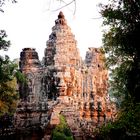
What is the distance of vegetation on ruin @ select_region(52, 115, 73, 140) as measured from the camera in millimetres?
27117

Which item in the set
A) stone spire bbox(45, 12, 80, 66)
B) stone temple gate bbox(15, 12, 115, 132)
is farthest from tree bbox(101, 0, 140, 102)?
stone spire bbox(45, 12, 80, 66)

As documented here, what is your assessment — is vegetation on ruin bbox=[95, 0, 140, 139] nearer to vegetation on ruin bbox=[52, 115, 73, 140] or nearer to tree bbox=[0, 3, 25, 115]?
tree bbox=[0, 3, 25, 115]

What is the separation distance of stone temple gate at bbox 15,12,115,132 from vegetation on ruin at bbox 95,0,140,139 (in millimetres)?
13144

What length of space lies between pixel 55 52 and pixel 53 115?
677 centimetres

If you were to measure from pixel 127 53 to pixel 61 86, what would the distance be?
1736 cm

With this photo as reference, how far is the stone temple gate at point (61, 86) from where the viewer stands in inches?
1260

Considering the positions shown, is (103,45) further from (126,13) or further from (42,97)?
(42,97)

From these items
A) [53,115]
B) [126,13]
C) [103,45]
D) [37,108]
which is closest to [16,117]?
[37,108]

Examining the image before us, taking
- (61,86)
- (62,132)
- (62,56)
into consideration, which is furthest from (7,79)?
(62,56)

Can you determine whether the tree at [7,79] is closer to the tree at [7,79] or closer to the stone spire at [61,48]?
the tree at [7,79]

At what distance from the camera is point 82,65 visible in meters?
36.2

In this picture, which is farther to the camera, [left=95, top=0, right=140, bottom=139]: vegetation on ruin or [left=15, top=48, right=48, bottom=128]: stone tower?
[left=15, top=48, right=48, bottom=128]: stone tower

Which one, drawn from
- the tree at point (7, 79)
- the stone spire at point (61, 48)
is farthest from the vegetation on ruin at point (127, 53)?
the stone spire at point (61, 48)

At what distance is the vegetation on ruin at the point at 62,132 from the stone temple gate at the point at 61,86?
162cm
